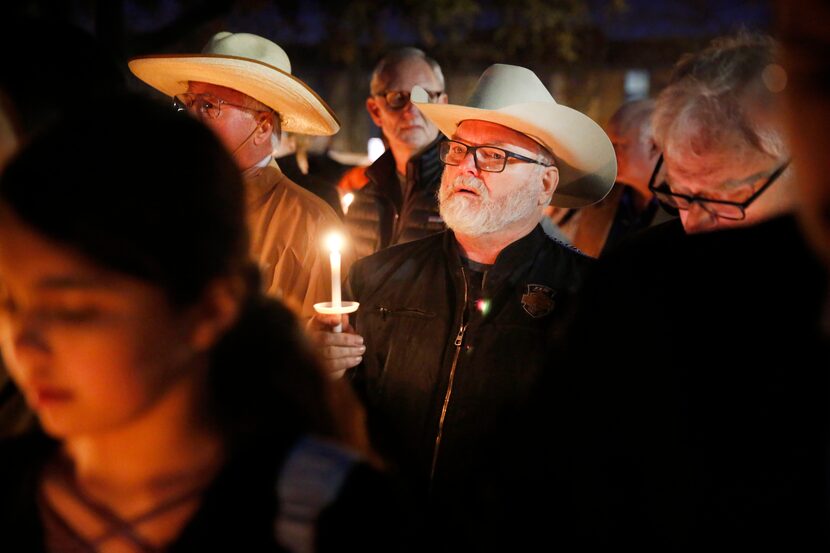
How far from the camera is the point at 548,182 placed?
3.88m

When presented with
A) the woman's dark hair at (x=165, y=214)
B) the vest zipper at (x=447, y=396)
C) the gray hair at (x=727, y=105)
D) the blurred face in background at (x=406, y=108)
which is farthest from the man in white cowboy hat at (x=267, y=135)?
the woman's dark hair at (x=165, y=214)

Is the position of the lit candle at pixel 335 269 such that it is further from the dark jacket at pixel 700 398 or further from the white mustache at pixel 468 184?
the dark jacket at pixel 700 398

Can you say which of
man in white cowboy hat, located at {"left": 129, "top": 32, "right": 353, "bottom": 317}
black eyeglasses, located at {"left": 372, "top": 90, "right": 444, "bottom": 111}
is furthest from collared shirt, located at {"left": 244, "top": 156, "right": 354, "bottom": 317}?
black eyeglasses, located at {"left": 372, "top": 90, "right": 444, "bottom": 111}

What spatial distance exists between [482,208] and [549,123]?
552 mm

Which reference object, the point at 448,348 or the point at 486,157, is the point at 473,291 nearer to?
the point at 448,348

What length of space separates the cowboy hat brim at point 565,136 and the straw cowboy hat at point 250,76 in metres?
0.65

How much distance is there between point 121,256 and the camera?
1.36 metres

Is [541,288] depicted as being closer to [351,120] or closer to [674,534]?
[674,534]

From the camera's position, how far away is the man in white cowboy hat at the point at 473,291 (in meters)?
3.15

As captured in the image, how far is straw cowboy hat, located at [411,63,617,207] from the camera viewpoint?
3721 millimetres

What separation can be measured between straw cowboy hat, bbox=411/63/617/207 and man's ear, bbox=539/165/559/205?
8 centimetres

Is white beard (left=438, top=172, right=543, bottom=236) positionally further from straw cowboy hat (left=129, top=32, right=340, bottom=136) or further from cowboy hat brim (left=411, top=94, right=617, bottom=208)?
straw cowboy hat (left=129, top=32, right=340, bottom=136)

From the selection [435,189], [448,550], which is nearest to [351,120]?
[435,189]

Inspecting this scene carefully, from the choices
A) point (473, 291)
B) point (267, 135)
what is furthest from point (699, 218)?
point (267, 135)
